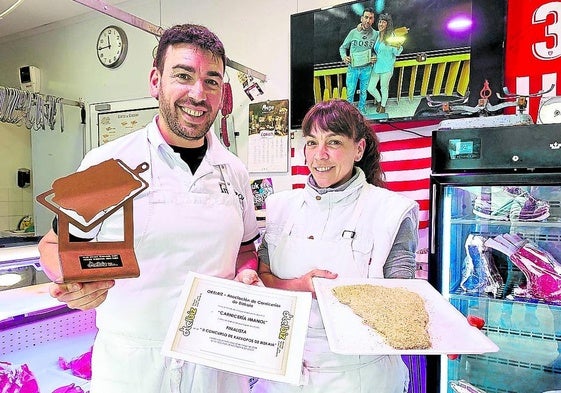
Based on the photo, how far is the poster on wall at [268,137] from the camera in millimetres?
3596

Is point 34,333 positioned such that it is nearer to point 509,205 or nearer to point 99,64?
point 509,205

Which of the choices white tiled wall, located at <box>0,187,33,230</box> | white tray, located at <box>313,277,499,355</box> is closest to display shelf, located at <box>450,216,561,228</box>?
white tray, located at <box>313,277,499,355</box>

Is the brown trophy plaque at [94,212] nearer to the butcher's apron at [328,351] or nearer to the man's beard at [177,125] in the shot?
the man's beard at [177,125]

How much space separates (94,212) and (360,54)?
2462 millimetres

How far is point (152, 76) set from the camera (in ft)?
5.21

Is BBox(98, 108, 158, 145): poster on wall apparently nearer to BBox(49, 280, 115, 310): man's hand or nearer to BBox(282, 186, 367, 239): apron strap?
BBox(282, 186, 367, 239): apron strap

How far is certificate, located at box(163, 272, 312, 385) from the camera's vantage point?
3.74ft

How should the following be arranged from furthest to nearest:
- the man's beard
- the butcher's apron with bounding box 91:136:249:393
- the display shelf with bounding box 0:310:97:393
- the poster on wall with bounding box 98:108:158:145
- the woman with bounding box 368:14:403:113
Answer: the poster on wall with bounding box 98:108:158:145 → the woman with bounding box 368:14:403:113 → the display shelf with bounding box 0:310:97:393 → the man's beard → the butcher's apron with bounding box 91:136:249:393

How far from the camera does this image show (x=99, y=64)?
485 centimetres

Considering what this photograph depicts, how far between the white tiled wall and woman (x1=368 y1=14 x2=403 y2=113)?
186 inches

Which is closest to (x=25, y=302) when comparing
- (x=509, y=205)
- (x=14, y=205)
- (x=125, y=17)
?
(x=125, y=17)

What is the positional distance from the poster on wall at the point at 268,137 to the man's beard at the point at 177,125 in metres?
2.07

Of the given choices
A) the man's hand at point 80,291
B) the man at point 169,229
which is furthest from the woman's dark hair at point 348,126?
the man's hand at point 80,291

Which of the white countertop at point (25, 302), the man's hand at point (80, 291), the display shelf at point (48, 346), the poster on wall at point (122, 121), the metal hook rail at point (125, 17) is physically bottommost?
the display shelf at point (48, 346)
